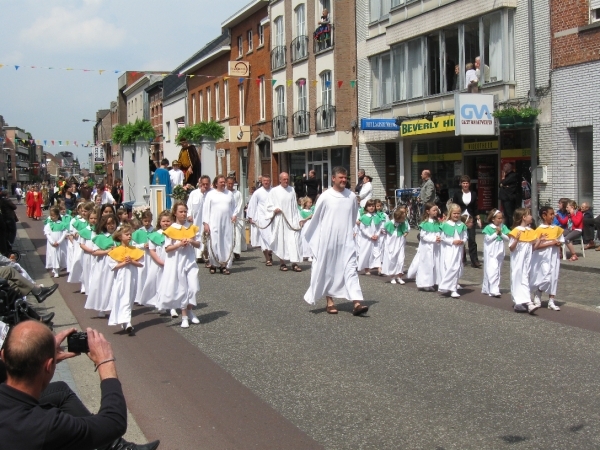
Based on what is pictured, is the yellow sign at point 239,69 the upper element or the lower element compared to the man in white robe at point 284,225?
upper

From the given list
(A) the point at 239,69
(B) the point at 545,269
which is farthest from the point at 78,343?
(A) the point at 239,69

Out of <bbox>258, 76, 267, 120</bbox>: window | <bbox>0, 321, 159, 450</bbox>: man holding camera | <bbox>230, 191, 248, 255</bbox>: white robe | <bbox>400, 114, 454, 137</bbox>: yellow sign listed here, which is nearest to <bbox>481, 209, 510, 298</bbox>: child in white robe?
<bbox>230, 191, 248, 255</bbox>: white robe

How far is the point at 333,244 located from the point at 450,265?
7.32ft

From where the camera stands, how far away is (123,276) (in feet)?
31.9

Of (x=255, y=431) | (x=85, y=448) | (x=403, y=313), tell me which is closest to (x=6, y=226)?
(x=403, y=313)

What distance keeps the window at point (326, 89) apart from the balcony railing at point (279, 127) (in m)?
4.07

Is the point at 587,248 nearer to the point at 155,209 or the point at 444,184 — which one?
the point at 444,184

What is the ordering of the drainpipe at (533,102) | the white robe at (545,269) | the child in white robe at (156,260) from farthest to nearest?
the drainpipe at (533,102), the white robe at (545,269), the child in white robe at (156,260)

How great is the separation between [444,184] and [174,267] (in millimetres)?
16282

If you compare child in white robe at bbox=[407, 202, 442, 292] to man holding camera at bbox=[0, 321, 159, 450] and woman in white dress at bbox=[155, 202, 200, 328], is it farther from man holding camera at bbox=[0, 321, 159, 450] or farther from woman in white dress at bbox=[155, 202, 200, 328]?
man holding camera at bbox=[0, 321, 159, 450]

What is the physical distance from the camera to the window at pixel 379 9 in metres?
→ 27.3

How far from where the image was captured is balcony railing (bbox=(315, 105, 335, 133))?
31.4m

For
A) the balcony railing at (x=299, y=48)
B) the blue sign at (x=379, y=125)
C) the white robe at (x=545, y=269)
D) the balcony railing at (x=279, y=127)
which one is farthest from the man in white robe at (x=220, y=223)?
the balcony railing at (x=279, y=127)

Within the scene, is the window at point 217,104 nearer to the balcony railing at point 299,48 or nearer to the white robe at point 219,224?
the balcony railing at point 299,48
